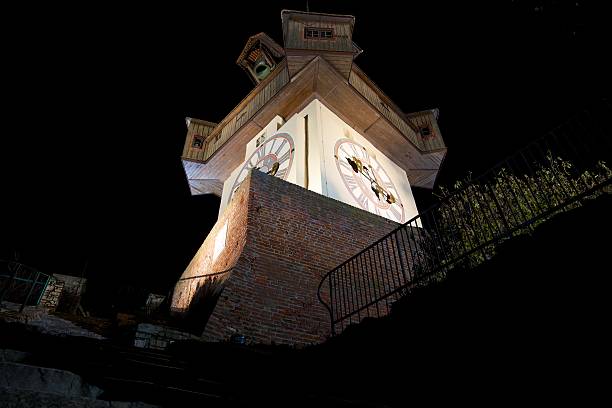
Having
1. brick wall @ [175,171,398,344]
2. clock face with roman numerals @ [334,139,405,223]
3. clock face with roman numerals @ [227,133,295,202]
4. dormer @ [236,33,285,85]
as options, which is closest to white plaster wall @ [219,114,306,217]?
clock face with roman numerals @ [227,133,295,202]

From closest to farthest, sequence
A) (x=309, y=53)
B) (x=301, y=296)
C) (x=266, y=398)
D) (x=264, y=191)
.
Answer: (x=266, y=398) < (x=301, y=296) < (x=264, y=191) < (x=309, y=53)

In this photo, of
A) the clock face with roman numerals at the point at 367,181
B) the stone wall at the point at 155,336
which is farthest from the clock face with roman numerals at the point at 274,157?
the stone wall at the point at 155,336

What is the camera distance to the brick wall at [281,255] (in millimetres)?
6270

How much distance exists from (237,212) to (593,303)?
7037mm

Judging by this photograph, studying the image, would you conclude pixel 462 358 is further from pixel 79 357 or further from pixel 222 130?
pixel 222 130

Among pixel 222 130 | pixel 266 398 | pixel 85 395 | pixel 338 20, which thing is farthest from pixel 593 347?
pixel 222 130

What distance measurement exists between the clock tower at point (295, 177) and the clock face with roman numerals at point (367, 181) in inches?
2.2

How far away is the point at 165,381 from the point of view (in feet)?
6.77

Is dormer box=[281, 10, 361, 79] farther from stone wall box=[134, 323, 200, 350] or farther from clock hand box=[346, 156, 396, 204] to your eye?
stone wall box=[134, 323, 200, 350]

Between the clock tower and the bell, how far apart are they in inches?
2.2

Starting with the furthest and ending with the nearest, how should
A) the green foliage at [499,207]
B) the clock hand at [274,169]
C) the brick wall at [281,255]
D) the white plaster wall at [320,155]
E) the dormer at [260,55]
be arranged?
the dormer at [260,55]
the clock hand at [274,169]
the white plaster wall at [320,155]
the brick wall at [281,255]
the green foliage at [499,207]

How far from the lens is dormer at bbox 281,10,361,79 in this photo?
40.5 feet

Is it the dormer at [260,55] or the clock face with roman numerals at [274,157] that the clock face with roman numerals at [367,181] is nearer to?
the clock face with roman numerals at [274,157]

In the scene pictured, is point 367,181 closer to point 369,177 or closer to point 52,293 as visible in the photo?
point 369,177
